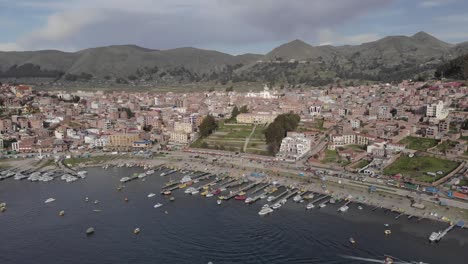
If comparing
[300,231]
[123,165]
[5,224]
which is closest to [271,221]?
[300,231]

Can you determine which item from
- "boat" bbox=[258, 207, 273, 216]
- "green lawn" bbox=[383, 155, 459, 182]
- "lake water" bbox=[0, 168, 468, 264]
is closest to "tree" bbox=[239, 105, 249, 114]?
"green lawn" bbox=[383, 155, 459, 182]

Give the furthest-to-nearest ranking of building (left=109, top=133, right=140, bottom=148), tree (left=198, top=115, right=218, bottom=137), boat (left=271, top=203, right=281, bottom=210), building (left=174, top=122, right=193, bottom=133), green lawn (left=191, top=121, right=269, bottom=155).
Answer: building (left=174, top=122, right=193, bottom=133), tree (left=198, top=115, right=218, bottom=137), building (left=109, top=133, right=140, bottom=148), green lawn (left=191, top=121, right=269, bottom=155), boat (left=271, top=203, right=281, bottom=210)

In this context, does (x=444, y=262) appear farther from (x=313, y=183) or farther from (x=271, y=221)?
(x=313, y=183)

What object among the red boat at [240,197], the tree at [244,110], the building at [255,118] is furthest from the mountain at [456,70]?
the red boat at [240,197]

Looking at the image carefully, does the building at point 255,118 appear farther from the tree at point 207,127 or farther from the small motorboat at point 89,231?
the small motorboat at point 89,231

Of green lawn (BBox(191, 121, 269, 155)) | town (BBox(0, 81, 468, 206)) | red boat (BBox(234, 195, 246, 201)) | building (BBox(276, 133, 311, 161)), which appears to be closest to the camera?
red boat (BBox(234, 195, 246, 201))

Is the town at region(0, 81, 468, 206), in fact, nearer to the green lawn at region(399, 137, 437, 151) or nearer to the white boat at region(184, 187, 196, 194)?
the green lawn at region(399, 137, 437, 151)
